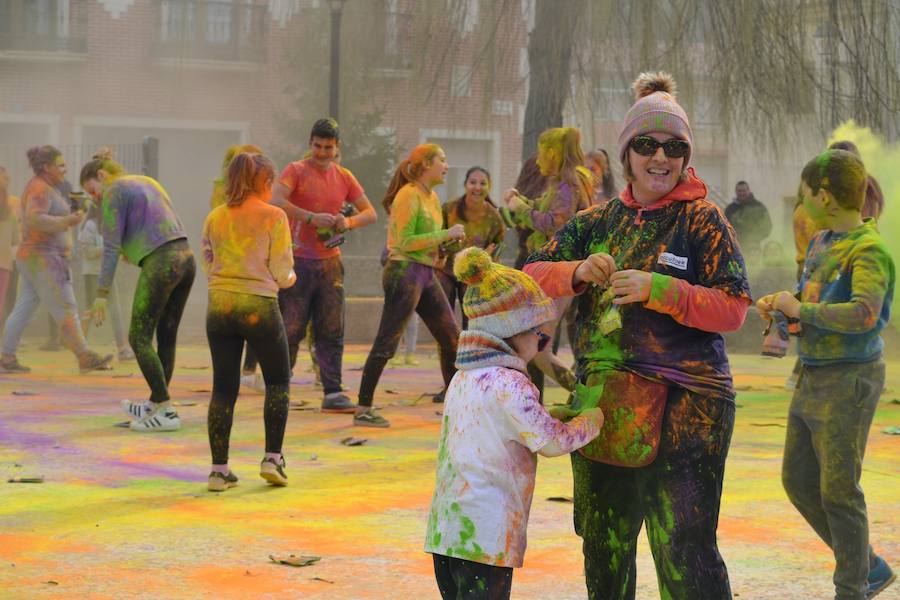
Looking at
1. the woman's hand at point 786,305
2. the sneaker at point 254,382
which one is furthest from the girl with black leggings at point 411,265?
the woman's hand at point 786,305

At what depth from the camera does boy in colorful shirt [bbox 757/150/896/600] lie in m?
4.83

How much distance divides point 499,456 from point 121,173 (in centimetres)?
661

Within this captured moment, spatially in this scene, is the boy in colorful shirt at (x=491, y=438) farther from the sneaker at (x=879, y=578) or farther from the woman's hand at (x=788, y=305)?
the sneaker at (x=879, y=578)

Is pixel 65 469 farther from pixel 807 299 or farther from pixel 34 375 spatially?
pixel 34 375

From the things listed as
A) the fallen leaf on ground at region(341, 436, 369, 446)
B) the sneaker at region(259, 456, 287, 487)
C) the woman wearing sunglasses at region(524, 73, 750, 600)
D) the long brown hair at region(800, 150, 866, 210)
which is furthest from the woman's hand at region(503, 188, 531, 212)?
the woman wearing sunglasses at region(524, 73, 750, 600)

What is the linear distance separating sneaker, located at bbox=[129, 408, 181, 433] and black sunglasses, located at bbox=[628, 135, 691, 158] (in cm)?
580

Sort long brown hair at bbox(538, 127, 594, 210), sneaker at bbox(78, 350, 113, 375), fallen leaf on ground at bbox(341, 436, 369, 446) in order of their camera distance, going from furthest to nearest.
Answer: sneaker at bbox(78, 350, 113, 375) → long brown hair at bbox(538, 127, 594, 210) → fallen leaf on ground at bbox(341, 436, 369, 446)

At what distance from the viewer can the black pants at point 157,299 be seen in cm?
888

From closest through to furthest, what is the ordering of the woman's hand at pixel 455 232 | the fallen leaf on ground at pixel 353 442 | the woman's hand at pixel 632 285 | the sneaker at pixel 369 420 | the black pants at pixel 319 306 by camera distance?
1. the woman's hand at pixel 632 285
2. the fallen leaf on ground at pixel 353 442
3. the sneaker at pixel 369 420
4. the woman's hand at pixel 455 232
5. the black pants at pixel 319 306

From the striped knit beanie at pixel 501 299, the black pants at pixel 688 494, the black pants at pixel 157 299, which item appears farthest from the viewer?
the black pants at pixel 157 299

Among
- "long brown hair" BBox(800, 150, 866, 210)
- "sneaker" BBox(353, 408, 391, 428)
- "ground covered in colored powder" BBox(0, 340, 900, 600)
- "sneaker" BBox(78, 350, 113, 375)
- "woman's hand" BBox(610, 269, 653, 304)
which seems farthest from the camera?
"sneaker" BBox(78, 350, 113, 375)

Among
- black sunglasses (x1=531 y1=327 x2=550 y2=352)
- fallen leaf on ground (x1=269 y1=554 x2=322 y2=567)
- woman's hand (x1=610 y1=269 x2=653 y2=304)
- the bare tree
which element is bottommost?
fallen leaf on ground (x1=269 y1=554 x2=322 y2=567)

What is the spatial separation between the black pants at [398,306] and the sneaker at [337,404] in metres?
0.58

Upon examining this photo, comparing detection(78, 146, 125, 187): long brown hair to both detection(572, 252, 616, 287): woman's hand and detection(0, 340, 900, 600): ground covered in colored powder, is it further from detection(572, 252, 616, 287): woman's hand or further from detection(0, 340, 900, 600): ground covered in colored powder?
detection(572, 252, 616, 287): woman's hand
